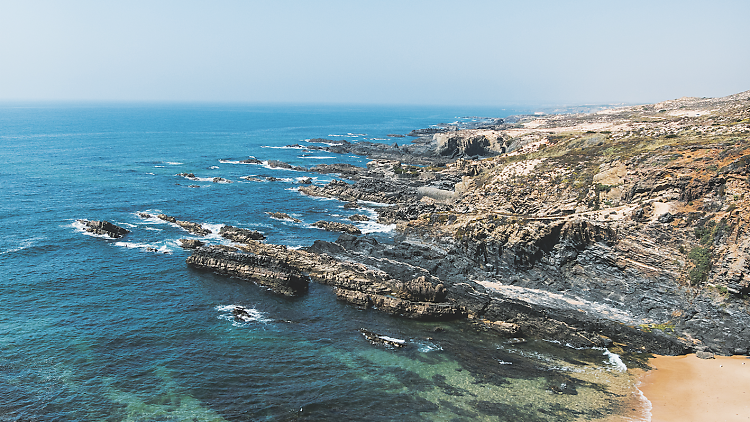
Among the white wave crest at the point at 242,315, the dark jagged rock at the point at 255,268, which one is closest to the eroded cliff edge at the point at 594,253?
the dark jagged rock at the point at 255,268

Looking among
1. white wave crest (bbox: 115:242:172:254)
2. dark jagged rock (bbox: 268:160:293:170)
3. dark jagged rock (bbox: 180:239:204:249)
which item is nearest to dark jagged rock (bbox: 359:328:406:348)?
dark jagged rock (bbox: 180:239:204:249)

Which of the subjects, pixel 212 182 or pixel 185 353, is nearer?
pixel 185 353

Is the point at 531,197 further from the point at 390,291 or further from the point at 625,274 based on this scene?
the point at 390,291

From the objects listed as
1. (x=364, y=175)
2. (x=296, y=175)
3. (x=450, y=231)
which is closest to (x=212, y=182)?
(x=296, y=175)

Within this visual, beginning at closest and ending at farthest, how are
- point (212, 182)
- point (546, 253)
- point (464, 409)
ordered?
point (464, 409), point (546, 253), point (212, 182)

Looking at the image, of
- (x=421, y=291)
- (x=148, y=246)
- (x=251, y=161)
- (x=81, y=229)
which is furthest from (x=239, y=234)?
(x=251, y=161)

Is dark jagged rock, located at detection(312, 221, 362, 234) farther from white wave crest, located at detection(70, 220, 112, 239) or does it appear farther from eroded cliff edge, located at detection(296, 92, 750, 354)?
white wave crest, located at detection(70, 220, 112, 239)

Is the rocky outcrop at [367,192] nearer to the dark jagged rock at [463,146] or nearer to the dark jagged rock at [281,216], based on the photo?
the dark jagged rock at [281,216]
